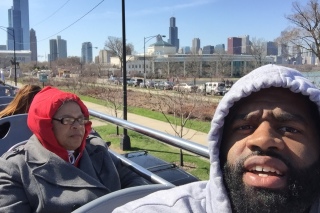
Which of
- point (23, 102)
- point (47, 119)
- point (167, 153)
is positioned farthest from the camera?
point (167, 153)

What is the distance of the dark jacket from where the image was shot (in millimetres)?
2236

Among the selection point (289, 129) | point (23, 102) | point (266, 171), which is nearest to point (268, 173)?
point (266, 171)

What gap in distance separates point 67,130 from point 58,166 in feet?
0.99

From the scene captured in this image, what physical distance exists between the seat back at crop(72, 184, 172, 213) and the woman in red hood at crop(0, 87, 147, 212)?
75cm

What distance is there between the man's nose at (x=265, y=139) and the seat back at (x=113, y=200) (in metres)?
0.65

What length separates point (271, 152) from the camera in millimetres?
1180

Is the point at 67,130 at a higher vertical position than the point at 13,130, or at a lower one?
higher

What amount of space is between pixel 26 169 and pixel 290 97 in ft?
5.50

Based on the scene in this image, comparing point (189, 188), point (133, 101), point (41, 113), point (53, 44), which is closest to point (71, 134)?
point (41, 113)

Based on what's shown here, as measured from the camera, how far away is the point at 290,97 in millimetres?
1282

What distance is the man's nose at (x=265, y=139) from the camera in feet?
3.88

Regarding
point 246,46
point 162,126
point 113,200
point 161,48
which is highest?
point 161,48

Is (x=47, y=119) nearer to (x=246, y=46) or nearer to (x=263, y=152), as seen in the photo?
(x=263, y=152)

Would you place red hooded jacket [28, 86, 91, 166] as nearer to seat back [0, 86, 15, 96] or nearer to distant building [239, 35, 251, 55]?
seat back [0, 86, 15, 96]
